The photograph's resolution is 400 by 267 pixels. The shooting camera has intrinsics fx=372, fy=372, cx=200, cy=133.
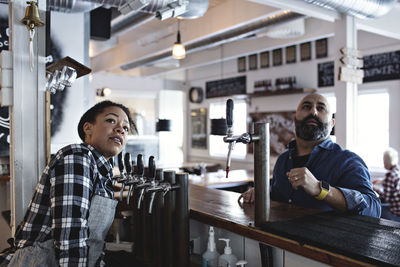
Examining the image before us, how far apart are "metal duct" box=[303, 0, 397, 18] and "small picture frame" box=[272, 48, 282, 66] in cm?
341

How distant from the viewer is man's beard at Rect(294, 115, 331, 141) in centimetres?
204

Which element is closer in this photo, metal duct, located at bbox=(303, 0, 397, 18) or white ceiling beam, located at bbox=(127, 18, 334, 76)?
Result: metal duct, located at bbox=(303, 0, 397, 18)

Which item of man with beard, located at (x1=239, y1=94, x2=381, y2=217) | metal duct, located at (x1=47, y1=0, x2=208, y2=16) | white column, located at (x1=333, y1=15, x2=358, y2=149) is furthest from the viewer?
white column, located at (x1=333, y1=15, x2=358, y2=149)

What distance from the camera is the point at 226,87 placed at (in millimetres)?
8023

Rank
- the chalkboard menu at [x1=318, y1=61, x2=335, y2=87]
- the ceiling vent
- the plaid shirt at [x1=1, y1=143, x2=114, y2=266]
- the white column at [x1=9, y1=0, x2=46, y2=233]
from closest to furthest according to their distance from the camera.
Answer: the plaid shirt at [x1=1, y1=143, x2=114, y2=266], the white column at [x1=9, y1=0, x2=46, y2=233], the ceiling vent, the chalkboard menu at [x1=318, y1=61, x2=335, y2=87]

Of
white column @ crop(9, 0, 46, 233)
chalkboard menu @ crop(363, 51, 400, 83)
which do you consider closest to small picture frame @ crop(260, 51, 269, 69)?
chalkboard menu @ crop(363, 51, 400, 83)

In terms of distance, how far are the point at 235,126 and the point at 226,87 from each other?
2.83 ft

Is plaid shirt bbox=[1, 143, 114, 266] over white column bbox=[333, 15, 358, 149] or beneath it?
beneath

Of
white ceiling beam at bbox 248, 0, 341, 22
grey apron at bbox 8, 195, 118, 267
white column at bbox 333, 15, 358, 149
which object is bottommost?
grey apron at bbox 8, 195, 118, 267

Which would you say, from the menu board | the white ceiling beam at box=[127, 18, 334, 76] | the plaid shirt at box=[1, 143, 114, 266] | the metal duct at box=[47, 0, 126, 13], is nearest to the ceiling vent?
the white ceiling beam at box=[127, 18, 334, 76]

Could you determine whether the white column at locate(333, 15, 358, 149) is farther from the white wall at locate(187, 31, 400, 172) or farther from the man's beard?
the man's beard

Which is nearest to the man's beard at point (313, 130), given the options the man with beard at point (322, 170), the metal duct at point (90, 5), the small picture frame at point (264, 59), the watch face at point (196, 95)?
the man with beard at point (322, 170)

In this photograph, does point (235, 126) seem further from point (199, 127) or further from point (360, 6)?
point (360, 6)

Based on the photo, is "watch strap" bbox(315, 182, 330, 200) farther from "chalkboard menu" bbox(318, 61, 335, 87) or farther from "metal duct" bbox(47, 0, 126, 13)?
"chalkboard menu" bbox(318, 61, 335, 87)
